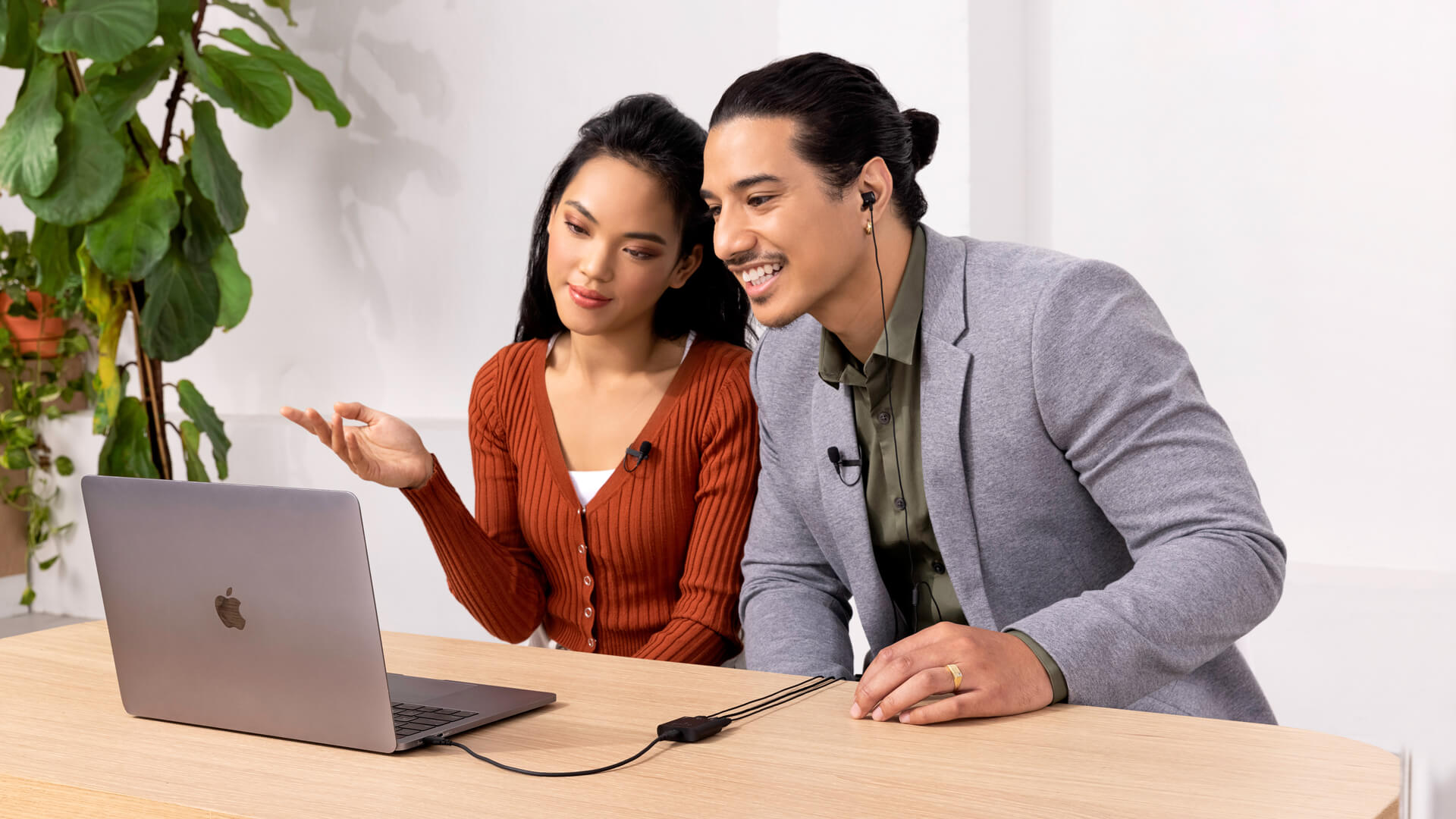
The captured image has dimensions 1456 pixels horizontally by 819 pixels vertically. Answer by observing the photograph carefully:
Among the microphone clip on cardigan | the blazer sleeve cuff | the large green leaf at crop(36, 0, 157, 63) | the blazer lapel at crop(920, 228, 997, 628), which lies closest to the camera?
the blazer sleeve cuff

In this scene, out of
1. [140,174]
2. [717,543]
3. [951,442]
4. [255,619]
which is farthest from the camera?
[140,174]

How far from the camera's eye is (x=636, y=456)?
186cm

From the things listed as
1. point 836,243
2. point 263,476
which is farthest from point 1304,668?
point 263,476

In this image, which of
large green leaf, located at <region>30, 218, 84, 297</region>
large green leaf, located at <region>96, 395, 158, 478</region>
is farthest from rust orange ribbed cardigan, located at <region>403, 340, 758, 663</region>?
large green leaf, located at <region>30, 218, 84, 297</region>

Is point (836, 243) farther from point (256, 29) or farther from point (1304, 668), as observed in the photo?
point (256, 29)

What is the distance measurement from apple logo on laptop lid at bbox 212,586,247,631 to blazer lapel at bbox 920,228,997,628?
2.60ft

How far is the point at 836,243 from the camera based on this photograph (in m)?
1.55

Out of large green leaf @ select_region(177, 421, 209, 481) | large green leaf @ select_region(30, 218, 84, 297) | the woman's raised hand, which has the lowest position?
large green leaf @ select_region(177, 421, 209, 481)

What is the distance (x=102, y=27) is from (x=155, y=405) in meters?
1.03

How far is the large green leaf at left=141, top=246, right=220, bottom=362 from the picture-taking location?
3113mm

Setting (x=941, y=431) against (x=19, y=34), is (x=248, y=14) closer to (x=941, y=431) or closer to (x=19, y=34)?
(x=19, y=34)

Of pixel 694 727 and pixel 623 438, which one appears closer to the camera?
pixel 694 727

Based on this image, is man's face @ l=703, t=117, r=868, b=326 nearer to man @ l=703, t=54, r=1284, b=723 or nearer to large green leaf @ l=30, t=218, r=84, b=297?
man @ l=703, t=54, r=1284, b=723

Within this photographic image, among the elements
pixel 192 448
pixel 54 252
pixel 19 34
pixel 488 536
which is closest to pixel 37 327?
pixel 54 252
